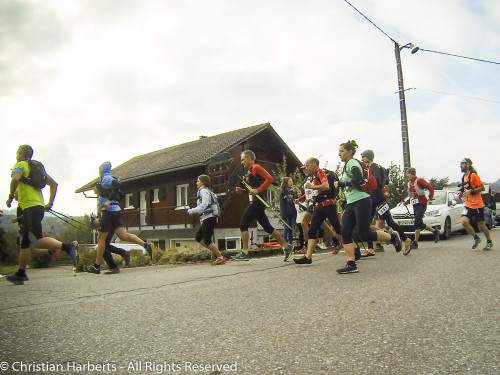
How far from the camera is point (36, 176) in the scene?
6.34 m

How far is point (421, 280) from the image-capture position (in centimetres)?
554

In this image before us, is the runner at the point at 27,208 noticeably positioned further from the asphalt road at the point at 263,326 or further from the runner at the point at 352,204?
the runner at the point at 352,204

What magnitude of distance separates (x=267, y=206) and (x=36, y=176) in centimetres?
371

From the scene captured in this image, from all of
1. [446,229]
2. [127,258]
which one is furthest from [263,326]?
[446,229]

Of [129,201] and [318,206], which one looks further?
[129,201]

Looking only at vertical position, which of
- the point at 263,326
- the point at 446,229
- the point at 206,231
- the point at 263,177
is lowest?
the point at 263,326

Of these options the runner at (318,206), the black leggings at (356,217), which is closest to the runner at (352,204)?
the black leggings at (356,217)

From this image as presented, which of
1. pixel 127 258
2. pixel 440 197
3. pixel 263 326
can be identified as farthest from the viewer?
pixel 440 197

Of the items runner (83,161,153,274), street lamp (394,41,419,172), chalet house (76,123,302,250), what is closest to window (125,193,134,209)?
chalet house (76,123,302,250)

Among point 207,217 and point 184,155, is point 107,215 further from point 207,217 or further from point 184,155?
point 184,155

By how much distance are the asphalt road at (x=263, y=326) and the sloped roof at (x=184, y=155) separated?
66.8 ft

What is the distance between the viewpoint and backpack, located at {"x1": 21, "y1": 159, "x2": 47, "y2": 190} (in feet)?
20.6

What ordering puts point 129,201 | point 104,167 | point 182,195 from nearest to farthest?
point 104,167 < point 182,195 < point 129,201

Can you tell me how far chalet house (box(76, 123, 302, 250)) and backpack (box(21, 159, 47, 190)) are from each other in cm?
1833
